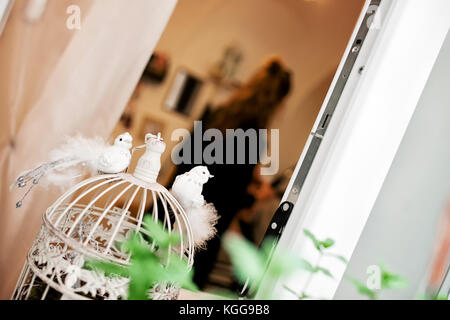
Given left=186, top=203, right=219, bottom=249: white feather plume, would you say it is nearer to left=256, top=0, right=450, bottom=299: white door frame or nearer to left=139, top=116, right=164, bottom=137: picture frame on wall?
left=256, top=0, right=450, bottom=299: white door frame

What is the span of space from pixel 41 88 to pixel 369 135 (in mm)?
755

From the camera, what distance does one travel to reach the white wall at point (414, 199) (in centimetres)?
95

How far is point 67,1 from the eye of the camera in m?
0.85

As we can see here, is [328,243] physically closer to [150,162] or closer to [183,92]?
[150,162]

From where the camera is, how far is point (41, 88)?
842 millimetres

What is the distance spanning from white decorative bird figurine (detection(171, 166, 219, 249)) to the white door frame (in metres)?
0.25

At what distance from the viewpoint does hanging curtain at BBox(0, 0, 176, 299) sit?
84 cm

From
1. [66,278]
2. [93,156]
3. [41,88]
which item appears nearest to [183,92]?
[41,88]

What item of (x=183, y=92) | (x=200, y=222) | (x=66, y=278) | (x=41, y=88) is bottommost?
(x=66, y=278)

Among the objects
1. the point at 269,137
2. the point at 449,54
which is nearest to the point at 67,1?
the point at 449,54

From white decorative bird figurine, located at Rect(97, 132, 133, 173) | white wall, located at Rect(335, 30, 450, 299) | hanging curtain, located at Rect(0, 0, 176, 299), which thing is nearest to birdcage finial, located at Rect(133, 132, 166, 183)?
white decorative bird figurine, located at Rect(97, 132, 133, 173)

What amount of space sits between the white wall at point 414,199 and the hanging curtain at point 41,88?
2.44 feet

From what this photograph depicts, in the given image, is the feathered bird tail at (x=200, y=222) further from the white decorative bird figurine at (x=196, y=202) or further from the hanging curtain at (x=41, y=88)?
the hanging curtain at (x=41, y=88)

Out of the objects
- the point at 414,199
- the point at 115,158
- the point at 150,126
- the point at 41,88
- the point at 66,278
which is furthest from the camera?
the point at 150,126
